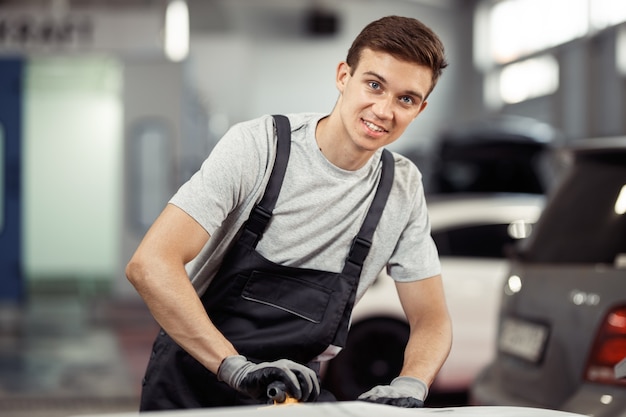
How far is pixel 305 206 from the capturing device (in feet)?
8.77

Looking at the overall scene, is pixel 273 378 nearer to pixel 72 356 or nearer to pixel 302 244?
pixel 302 244

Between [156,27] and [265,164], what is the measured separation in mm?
11362

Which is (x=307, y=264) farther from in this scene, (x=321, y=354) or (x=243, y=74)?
(x=243, y=74)

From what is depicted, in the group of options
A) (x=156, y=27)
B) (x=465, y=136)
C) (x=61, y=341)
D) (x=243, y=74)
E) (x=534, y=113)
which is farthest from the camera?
(x=243, y=74)

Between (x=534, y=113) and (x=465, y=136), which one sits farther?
(x=534, y=113)

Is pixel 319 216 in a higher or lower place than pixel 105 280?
higher

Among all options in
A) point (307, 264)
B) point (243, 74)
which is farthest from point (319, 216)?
point (243, 74)

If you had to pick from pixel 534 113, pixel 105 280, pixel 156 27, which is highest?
pixel 156 27

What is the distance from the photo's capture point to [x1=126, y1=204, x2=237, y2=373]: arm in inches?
96.5

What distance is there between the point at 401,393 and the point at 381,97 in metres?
0.69

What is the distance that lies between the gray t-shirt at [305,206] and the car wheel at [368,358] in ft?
13.2

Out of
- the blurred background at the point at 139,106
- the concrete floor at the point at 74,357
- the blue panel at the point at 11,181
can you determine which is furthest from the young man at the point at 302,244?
the blue panel at the point at 11,181

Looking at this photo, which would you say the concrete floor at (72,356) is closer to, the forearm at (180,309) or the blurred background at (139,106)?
the blurred background at (139,106)

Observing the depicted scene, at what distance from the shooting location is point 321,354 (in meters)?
2.75
